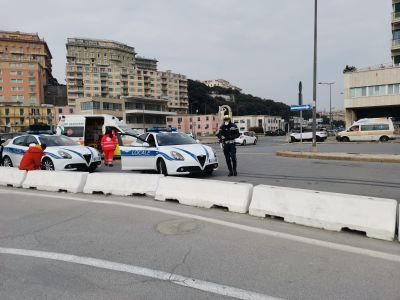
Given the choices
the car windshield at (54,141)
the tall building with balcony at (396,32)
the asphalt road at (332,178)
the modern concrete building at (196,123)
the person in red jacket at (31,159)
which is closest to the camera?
the asphalt road at (332,178)

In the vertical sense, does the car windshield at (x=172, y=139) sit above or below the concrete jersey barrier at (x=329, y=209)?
above

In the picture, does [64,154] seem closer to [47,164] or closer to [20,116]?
[47,164]

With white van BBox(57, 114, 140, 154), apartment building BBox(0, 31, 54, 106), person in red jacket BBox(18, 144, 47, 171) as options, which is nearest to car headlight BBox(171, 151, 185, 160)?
person in red jacket BBox(18, 144, 47, 171)

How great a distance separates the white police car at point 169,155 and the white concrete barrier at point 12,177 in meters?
3.18

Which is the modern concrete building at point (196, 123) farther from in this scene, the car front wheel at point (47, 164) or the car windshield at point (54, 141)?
the car front wheel at point (47, 164)

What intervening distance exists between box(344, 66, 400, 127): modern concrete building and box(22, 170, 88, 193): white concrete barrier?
4897 cm

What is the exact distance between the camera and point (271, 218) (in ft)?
20.4

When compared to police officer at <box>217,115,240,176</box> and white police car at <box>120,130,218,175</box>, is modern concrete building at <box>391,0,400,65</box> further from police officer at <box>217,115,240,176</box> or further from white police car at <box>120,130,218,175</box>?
white police car at <box>120,130,218,175</box>

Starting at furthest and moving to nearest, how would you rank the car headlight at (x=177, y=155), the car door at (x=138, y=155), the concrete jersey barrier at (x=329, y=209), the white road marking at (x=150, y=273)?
the car door at (x=138, y=155) < the car headlight at (x=177, y=155) < the concrete jersey barrier at (x=329, y=209) < the white road marking at (x=150, y=273)

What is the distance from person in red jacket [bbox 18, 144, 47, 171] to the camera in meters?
10.7

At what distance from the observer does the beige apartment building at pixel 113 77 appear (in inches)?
5236

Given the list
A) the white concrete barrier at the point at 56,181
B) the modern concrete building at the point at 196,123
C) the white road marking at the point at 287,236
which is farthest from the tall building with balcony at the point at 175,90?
the white road marking at the point at 287,236

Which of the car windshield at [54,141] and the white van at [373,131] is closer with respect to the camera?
the car windshield at [54,141]

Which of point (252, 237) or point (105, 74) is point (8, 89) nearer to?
point (105, 74)
